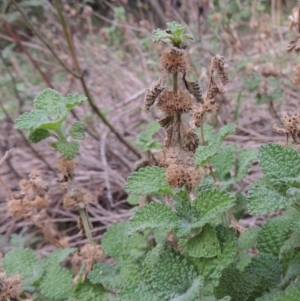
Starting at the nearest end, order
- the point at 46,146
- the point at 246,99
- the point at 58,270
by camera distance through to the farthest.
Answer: the point at 58,270
the point at 246,99
the point at 46,146

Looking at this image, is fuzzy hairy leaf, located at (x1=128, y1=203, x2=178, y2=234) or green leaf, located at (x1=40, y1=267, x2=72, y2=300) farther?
green leaf, located at (x1=40, y1=267, x2=72, y2=300)

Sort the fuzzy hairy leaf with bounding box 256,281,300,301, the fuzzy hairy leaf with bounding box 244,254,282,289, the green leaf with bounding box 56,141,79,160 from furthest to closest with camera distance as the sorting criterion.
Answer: the green leaf with bounding box 56,141,79,160 < the fuzzy hairy leaf with bounding box 244,254,282,289 < the fuzzy hairy leaf with bounding box 256,281,300,301

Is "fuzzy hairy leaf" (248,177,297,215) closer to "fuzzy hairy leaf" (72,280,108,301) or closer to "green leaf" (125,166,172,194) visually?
"green leaf" (125,166,172,194)

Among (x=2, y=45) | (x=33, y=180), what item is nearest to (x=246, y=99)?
(x=33, y=180)

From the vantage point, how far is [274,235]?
0.75 metres

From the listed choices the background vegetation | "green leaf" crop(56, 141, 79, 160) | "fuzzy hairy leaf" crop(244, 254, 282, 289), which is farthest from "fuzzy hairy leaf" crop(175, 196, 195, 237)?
the background vegetation

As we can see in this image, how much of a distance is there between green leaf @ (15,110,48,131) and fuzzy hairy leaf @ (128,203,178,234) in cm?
23

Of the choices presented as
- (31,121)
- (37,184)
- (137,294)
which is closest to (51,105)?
(31,121)

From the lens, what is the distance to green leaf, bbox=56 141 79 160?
0.82 meters

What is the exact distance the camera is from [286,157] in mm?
677

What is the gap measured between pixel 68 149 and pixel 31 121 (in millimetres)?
74

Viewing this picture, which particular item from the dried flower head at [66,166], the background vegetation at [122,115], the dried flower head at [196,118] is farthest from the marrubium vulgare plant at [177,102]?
the background vegetation at [122,115]

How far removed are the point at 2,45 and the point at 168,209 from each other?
4.77 m

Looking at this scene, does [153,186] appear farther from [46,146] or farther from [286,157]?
[46,146]
